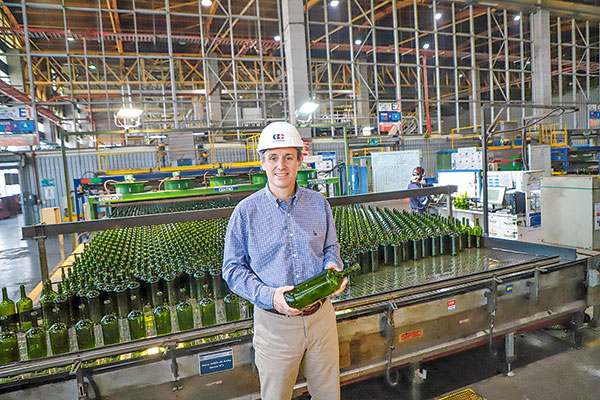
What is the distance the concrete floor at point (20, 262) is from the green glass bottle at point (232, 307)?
462 centimetres

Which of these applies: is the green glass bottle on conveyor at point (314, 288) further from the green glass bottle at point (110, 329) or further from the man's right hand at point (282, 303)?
the green glass bottle at point (110, 329)

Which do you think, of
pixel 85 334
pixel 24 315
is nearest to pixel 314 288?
pixel 85 334

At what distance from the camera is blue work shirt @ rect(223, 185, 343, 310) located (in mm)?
1955

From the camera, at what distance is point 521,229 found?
744 cm

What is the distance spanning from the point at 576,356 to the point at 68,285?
468cm

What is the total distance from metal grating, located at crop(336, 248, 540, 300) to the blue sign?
2.77 feet

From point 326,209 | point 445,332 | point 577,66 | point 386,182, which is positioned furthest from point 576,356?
point 577,66

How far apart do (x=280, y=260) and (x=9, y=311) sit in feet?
6.99


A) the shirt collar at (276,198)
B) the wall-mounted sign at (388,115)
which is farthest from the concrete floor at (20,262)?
the wall-mounted sign at (388,115)

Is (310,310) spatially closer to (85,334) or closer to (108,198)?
(85,334)

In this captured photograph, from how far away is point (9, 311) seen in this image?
262cm

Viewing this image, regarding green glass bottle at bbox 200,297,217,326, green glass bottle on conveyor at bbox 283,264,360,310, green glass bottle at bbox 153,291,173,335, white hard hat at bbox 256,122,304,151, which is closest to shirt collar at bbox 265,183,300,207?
white hard hat at bbox 256,122,304,151

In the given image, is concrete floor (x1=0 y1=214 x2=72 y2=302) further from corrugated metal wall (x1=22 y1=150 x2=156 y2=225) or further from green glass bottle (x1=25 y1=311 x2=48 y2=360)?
green glass bottle (x1=25 y1=311 x2=48 y2=360)

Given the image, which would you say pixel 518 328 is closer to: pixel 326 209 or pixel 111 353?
A: pixel 326 209
